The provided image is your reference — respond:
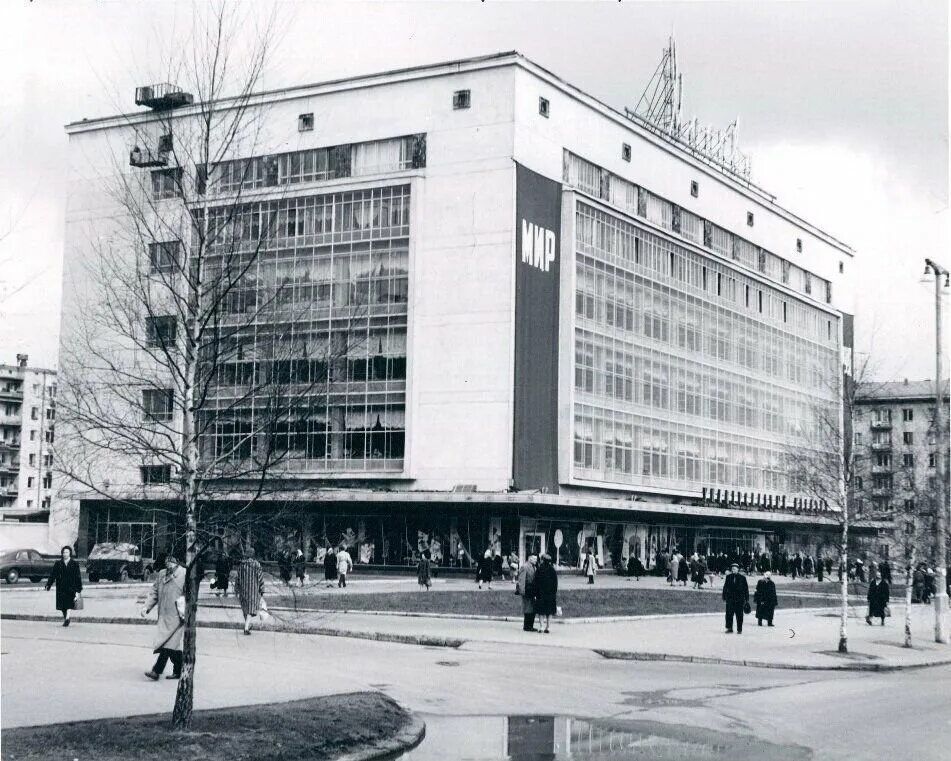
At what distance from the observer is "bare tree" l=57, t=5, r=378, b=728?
38.6 feet

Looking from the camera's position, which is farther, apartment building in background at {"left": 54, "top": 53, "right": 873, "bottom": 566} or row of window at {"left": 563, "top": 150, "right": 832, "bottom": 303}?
row of window at {"left": 563, "top": 150, "right": 832, "bottom": 303}

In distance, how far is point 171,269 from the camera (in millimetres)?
12109

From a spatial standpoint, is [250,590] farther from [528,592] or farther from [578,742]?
[578,742]

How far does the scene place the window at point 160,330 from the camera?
12.1m

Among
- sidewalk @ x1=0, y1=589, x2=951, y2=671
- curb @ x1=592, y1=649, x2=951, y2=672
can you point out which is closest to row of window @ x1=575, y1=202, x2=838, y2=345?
sidewalk @ x1=0, y1=589, x2=951, y2=671

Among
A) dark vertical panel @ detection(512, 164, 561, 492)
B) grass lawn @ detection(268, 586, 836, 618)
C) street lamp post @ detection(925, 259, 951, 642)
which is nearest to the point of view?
street lamp post @ detection(925, 259, 951, 642)

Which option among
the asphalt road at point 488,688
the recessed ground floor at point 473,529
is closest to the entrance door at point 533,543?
the recessed ground floor at point 473,529

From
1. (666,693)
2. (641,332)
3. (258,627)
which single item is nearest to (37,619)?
(258,627)

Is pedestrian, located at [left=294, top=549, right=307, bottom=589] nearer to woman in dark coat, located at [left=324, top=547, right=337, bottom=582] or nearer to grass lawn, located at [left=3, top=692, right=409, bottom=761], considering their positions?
grass lawn, located at [left=3, top=692, right=409, bottom=761]

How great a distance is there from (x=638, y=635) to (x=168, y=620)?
45.4 feet

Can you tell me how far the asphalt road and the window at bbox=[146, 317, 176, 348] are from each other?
3774 millimetres

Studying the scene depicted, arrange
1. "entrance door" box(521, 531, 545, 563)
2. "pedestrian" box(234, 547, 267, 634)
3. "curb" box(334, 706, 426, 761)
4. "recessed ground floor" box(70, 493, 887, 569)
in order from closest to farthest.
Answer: "curb" box(334, 706, 426, 761) < "pedestrian" box(234, 547, 267, 634) < "recessed ground floor" box(70, 493, 887, 569) < "entrance door" box(521, 531, 545, 563)

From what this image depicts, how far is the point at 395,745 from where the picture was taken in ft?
40.4

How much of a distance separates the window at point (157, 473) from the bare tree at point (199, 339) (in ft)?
0.10
